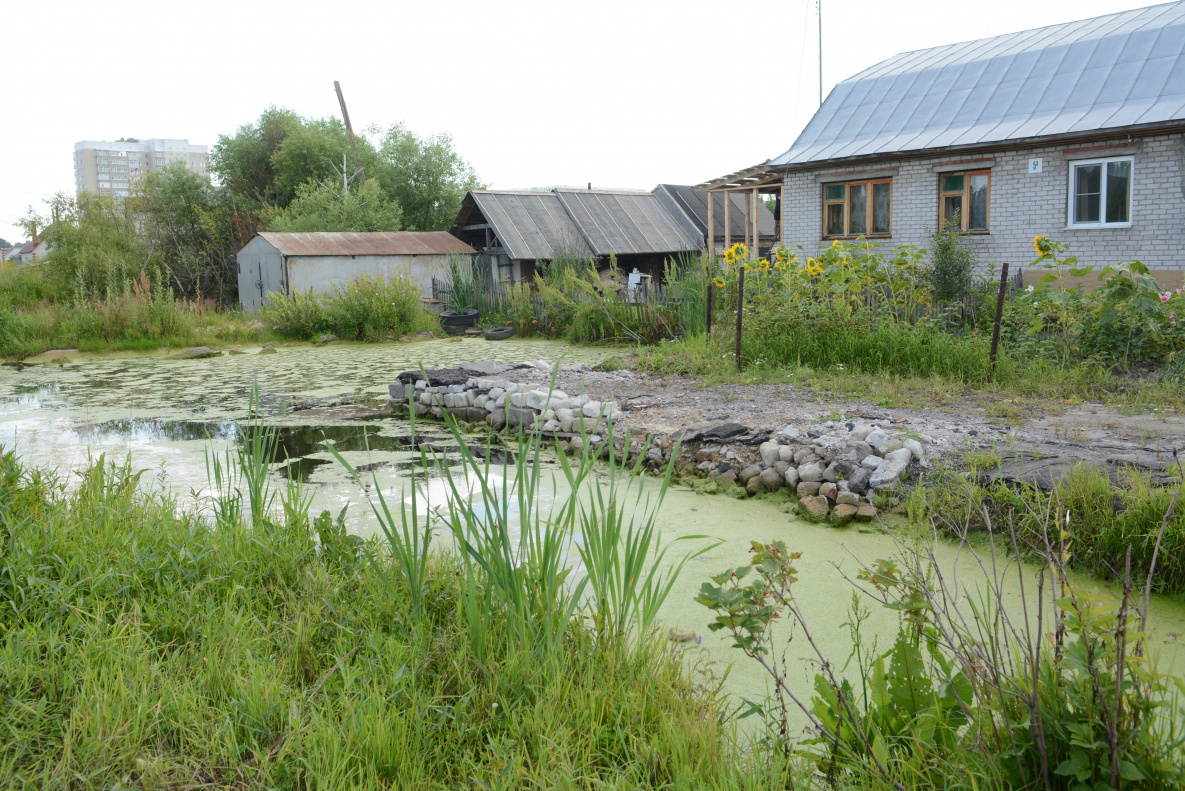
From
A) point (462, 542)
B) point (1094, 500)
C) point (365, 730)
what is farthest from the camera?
point (1094, 500)

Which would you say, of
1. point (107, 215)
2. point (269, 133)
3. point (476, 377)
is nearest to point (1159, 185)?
point (476, 377)

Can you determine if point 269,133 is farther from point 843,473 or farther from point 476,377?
point 843,473

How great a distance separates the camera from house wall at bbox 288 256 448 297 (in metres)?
18.3

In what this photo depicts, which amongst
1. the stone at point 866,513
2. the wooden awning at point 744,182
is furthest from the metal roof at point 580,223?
the stone at point 866,513

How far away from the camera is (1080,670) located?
1.56 meters

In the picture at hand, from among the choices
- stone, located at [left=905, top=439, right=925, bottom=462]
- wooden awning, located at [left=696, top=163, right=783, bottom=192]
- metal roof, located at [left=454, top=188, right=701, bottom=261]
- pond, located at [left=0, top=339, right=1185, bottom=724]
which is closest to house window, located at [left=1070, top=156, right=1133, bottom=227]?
wooden awning, located at [left=696, top=163, right=783, bottom=192]

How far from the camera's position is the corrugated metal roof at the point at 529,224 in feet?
63.8

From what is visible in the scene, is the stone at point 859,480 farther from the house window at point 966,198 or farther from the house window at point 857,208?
the house window at point 857,208

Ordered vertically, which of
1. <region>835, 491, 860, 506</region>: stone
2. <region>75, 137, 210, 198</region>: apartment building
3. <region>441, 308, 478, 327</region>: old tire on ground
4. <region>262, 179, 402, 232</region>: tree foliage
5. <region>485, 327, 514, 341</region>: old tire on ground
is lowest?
<region>835, 491, 860, 506</region>: stone

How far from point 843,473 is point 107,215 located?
26.1 m

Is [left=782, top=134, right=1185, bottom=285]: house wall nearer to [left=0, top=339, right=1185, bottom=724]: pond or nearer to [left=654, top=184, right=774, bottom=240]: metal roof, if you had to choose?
[left=0, top=339, right=1185, bottom=724]: pond

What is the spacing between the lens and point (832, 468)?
15.8 ft

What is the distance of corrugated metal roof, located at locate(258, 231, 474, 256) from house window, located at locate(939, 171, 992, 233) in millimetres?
11327

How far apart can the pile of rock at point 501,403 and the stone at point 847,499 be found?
2097 mm
